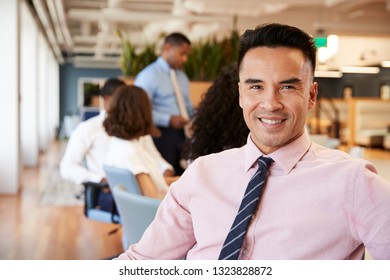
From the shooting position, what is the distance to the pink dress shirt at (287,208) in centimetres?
96

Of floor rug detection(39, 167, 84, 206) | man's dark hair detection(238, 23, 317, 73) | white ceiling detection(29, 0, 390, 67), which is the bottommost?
floor rug detection(39, 167, 84, 206)

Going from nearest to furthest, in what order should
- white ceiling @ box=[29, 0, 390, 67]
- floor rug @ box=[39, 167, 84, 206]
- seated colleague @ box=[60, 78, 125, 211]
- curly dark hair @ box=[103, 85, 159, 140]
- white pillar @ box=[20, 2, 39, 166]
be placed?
1. curly dark hair @ box=[103, 85, 159, 140]
2. seated colleague @ box=[60, 78, 125, 211]
3. floor rug @ box=[39, 167, 84, 206]
4. white pillar @ box=[20, 2, 39, 166]
5. white ceiling @ box=[29, 0, 390, 67]

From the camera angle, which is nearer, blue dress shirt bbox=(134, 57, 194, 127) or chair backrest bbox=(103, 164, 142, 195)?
chair backrest bbox=(103, 164, 142, 195)

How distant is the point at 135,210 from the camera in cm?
181

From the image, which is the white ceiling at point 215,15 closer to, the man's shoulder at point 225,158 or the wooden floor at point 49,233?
the wooden floor at point 49,233

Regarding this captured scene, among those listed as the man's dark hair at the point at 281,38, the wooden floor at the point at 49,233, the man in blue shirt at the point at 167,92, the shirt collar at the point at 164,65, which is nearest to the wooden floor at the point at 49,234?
the wooden floor at the point at 49,233

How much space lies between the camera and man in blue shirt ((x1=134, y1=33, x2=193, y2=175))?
145 inches

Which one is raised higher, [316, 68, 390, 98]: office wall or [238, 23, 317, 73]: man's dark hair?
[316, 68, 390, 98]: office wall

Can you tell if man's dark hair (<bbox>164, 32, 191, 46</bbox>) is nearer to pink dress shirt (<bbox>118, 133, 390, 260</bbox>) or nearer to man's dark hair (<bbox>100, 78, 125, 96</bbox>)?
man's dark hair (<bbox>100, 78, 125, 96</bbox>)

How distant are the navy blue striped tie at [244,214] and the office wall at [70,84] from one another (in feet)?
66.7

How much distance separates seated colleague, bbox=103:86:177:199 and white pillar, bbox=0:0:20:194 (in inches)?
162

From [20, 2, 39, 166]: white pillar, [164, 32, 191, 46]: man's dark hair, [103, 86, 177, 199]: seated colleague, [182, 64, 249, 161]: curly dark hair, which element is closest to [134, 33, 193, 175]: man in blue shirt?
[164, 32, 191, 46]: man's dark hair

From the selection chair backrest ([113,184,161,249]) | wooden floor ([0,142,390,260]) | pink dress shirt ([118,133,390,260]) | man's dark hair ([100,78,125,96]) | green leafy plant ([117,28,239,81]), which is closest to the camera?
pink dress shirt ([118,133,390,260])
